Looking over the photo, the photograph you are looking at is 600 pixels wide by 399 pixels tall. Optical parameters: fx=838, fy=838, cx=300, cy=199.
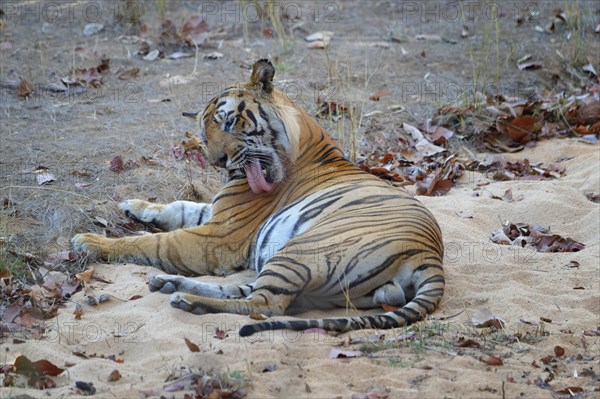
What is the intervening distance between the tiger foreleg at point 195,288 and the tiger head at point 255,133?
98 centimetres

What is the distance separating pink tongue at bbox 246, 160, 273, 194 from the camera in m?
5.64

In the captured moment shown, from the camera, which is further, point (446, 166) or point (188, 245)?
point (446, 166)

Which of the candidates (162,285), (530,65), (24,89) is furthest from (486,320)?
(530,65)

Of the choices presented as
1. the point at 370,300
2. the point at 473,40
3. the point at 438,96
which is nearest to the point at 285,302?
the point at 370,300

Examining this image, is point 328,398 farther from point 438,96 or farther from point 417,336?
point 438,96

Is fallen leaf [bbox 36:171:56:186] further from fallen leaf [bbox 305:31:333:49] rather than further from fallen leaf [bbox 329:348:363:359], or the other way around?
fallen leaf [bbox 305:31:333:49]

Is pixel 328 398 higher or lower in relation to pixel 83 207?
higher

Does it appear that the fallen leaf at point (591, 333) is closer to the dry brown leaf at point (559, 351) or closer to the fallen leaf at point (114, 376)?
the dry brown leaf at point (559, 351)

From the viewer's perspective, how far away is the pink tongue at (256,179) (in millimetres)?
5645

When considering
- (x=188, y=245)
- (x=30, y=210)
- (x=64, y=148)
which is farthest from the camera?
(x=64, y=148)

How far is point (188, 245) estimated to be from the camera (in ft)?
18.2

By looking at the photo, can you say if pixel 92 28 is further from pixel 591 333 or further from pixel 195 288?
pixel 591 333

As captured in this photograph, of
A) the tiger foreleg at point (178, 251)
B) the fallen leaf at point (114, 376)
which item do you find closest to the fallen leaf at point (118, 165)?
the tiger foreleg at point (178, 251)

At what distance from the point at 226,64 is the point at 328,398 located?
6595 millimetres
